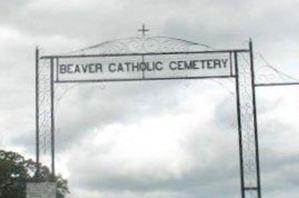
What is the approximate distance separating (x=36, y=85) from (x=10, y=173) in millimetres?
39431

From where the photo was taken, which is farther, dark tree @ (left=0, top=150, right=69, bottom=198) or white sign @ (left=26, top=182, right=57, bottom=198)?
dark tree @ (left=0, top=150, right=69, bottom=198)

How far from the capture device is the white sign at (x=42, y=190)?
23844 mm

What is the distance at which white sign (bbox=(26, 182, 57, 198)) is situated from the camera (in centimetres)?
2384

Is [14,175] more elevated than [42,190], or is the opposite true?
[14,175]

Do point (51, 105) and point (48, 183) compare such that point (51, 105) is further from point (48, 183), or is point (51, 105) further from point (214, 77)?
point (214, 77)

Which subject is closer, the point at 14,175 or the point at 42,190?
the point at 42,190

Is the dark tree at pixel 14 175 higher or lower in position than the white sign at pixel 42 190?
higher

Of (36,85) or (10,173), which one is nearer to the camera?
(36,85)

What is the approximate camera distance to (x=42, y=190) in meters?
23.9

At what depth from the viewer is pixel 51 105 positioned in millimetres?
24844

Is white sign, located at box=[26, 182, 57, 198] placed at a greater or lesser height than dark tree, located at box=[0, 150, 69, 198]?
lesser

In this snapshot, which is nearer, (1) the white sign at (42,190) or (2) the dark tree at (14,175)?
(1) the white sign at (42,190)

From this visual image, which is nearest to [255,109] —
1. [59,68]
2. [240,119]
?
[240,119]

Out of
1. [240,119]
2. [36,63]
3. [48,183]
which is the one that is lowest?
[48,183]
